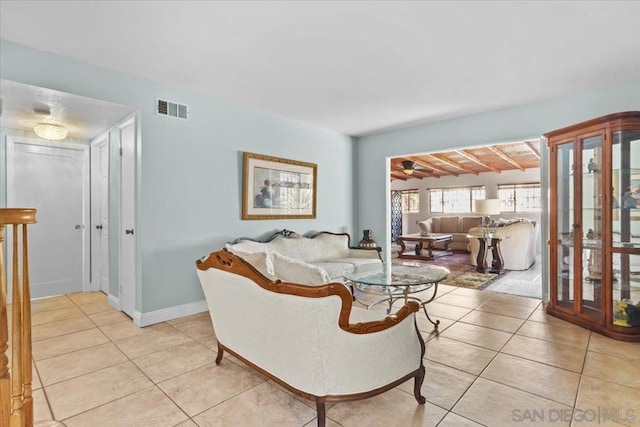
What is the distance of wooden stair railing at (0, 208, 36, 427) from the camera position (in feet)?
3.97

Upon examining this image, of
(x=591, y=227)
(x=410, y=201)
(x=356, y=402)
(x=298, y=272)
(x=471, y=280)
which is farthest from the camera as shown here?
(x=410, y=201)

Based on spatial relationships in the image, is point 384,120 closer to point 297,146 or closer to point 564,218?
point 297,146

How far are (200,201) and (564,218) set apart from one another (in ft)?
13.0

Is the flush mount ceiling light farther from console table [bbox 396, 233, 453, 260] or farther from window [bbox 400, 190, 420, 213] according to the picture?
window [bbox 400, 190, 420, 213]

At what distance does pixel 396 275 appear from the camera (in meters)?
3.16

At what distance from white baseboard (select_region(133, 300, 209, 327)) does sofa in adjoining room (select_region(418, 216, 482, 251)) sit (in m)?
6.24

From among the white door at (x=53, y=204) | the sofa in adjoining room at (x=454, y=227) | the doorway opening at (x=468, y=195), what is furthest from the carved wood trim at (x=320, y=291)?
the sofa in adjoining room at (x=454, y=227)

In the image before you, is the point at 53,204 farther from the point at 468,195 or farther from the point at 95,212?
the point at 468,195

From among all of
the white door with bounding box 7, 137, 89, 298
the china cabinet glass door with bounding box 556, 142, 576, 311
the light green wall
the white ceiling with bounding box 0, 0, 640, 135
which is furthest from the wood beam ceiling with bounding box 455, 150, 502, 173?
the white door with bounding box 7, 137, 89, 298

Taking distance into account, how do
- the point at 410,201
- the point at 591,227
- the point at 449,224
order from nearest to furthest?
the point at 591,227, the point at 449,224, the point at 410,201

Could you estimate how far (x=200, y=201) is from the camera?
3631 mm

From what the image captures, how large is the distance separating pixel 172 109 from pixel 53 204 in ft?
7.89

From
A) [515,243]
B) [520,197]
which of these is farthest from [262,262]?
[520,197]

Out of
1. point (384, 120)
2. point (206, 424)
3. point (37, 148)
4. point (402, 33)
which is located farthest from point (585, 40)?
point (37, 148)
